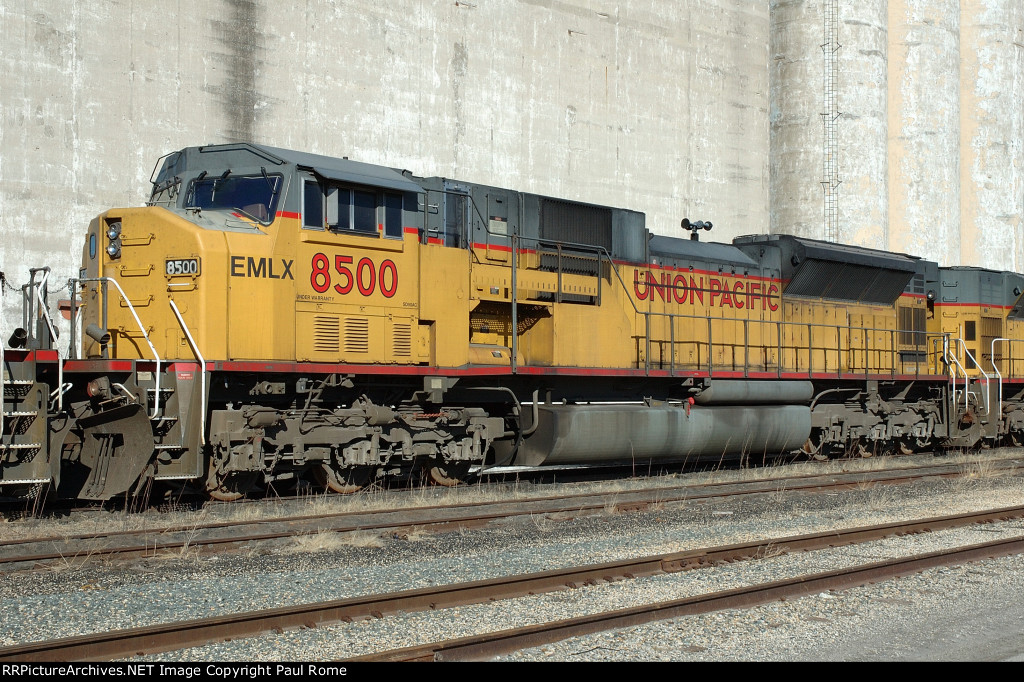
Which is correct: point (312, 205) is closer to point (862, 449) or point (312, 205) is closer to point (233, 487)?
point (233, 487)

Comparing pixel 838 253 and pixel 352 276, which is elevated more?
pixel 838 253

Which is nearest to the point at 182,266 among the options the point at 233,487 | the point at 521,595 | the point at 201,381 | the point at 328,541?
the point at 201,381

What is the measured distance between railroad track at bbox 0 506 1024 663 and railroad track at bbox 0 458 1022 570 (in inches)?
94.8

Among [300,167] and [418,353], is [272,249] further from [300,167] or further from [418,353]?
[418,353]

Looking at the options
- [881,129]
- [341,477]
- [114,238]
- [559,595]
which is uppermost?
[881,129]

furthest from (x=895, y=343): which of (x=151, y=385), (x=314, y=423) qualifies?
(x=151, y=385)

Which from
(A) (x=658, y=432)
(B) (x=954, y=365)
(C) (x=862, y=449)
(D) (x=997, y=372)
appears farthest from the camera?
(D) (x=997, y=372)

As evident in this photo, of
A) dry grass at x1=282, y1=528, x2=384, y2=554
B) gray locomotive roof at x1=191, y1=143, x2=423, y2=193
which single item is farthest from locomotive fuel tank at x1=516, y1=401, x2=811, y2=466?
dry grass at x1=282, y1=528, x2=384, y2=554

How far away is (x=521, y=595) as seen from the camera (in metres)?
6.45

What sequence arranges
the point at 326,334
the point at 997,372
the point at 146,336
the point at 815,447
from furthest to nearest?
the point at 997,372 < the point at 815,447 < the point at 326,334 < the point at 146,336

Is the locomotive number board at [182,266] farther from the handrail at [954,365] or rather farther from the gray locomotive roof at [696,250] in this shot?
the handrail at [954,365]

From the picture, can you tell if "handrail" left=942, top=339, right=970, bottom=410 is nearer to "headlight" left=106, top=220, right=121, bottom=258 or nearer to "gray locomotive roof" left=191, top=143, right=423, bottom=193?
"gray locomotive roof" left=191, top=143, right=423, bottom=193

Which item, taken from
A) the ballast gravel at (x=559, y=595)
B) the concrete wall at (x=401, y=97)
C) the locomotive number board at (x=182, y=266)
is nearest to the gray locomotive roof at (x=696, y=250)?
the ballast gravel at (x=559, y=595)

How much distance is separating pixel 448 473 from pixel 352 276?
9.59 ft
